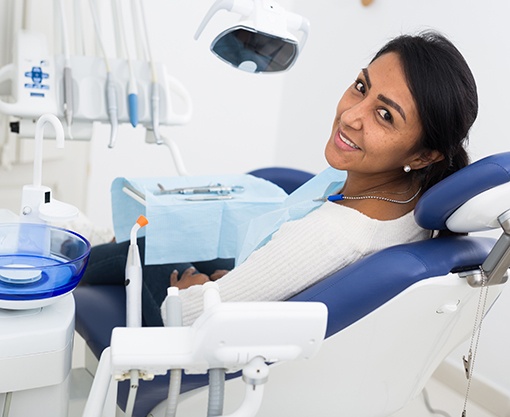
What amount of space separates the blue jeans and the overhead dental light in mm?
510

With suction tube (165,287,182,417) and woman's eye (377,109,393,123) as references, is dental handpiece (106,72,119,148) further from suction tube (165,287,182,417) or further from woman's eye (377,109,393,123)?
suction tube (165,287,182,417)

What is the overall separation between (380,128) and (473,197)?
28 centimetres

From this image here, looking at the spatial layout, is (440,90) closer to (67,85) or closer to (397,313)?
(397,313)

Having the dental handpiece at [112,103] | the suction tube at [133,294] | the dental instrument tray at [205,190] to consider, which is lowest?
the dental instrument tray at [205,190]

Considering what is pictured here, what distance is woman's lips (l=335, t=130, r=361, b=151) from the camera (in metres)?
1.34

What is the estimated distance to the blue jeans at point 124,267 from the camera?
61.9 inches

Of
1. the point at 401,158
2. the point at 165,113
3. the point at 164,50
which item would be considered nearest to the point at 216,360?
the point at 401,158

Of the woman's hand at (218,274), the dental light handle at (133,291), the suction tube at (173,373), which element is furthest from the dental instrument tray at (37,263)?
the woman's hand at (218,274)

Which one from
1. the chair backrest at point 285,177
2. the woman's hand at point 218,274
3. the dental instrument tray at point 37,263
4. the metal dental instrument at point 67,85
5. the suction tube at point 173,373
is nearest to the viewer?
the suction tube at point 173,373

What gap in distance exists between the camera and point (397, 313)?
43.2 inches

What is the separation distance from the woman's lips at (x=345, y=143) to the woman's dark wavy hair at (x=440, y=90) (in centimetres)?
12

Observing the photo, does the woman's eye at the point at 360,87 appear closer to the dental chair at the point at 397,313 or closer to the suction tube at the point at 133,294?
the dental chair at the point at 397,313

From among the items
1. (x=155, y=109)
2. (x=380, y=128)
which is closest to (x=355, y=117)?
(x=380, y=128)

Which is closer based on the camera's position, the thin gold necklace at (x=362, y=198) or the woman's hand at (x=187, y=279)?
the thin gold necklace at (x=362, y=198)
